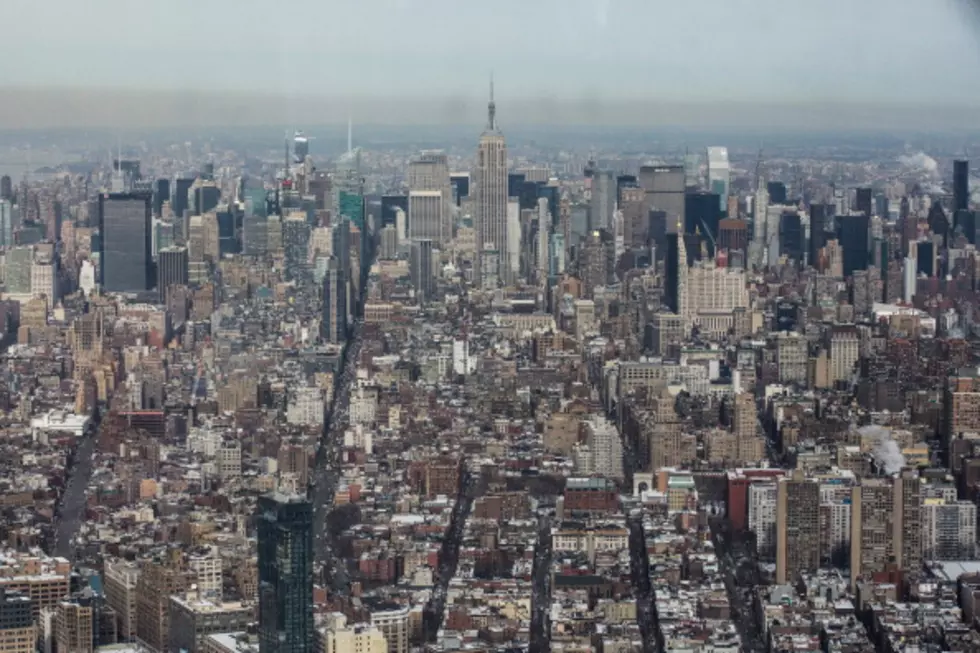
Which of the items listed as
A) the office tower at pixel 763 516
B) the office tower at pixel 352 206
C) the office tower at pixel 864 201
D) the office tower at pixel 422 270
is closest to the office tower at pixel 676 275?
the office tower at pixel 864 201

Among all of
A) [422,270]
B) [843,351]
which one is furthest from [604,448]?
[422,270]

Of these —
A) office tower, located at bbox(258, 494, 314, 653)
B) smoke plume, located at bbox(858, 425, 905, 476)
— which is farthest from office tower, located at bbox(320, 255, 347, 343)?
office tower, located at bbox(258, 494, 314, 653)

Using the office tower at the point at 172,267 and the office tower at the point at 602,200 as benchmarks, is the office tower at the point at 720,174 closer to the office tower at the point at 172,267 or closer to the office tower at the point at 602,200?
the office tower at the point at 602,200

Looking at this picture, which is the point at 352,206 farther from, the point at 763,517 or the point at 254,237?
the point at 763,517

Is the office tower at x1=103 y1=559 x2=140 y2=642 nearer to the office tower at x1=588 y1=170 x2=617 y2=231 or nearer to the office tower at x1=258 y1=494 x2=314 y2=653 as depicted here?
the office tower at x1=258 y1=494 x2=314 y2=653

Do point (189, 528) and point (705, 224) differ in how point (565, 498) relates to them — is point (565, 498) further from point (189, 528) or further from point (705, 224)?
point (705, 224)

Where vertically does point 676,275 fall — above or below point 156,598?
above

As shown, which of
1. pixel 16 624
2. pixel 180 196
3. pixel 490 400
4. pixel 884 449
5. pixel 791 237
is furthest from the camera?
pixel 791 237
